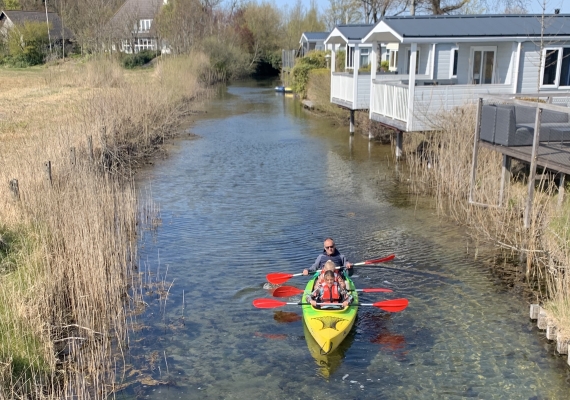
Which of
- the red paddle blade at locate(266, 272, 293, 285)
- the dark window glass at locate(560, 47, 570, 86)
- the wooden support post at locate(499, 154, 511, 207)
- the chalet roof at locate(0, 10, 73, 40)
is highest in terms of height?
the chalet roof at locate(0, 10, 73, 40)

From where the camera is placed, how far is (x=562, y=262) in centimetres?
1044

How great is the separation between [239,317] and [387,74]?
18328 millimetres

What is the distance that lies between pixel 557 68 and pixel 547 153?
36.1 ft

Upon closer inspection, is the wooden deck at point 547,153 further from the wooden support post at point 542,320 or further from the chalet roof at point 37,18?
the chalet roof at point 37,18

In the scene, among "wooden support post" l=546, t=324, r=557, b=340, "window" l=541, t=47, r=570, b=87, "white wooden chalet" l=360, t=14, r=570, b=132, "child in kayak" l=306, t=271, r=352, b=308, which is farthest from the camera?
"window" l=541, t=47, r=570, b=87

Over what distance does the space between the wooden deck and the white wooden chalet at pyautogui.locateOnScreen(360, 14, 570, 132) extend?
5.24 m

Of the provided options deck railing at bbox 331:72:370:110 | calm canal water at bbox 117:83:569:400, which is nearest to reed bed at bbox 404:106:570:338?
calm canal water at bbox 117:83:569:400

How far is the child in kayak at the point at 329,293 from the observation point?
9.91 metres

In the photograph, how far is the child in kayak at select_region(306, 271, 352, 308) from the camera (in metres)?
9.91

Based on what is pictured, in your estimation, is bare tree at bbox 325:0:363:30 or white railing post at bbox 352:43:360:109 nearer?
white railing post at bbox 352:43:360:109

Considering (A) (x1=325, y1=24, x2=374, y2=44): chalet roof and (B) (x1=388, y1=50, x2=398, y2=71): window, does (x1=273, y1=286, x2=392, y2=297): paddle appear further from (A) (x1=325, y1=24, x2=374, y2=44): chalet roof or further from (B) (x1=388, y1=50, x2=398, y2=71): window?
(B) (x1=388, y1=50, x2=398, y2=71): window

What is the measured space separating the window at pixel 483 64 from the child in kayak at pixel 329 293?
16.0 m

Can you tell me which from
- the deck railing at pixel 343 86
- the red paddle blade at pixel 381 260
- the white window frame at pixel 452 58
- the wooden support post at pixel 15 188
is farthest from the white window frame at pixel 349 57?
the wooden support post at pixel 15 188

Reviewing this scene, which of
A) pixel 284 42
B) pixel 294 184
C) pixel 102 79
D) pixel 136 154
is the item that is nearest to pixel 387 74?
pixel 294 184
